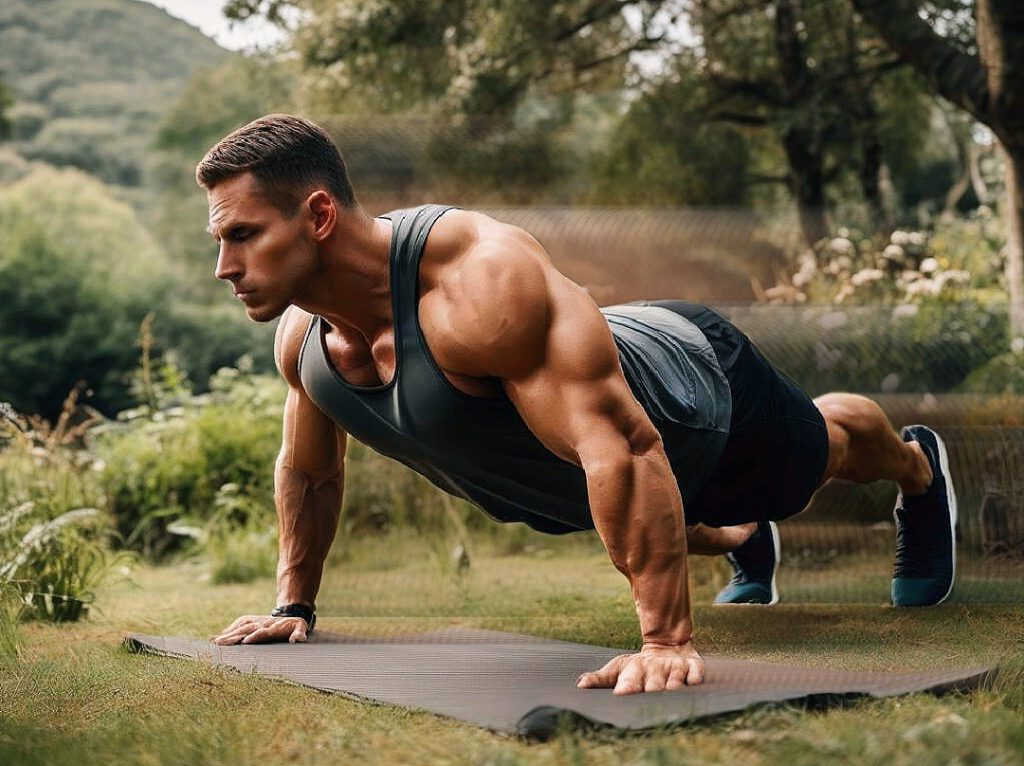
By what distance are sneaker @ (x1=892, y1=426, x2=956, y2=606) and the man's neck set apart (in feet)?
5.94

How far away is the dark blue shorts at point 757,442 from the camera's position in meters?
3.19

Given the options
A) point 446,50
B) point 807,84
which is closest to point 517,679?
point 446,50

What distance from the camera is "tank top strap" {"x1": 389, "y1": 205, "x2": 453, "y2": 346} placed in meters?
2.60

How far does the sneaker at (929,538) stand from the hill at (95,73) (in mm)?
30198

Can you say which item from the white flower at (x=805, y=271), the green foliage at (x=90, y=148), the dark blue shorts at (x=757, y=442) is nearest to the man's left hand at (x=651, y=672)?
the dark blue shorts at (x=757, y=442)

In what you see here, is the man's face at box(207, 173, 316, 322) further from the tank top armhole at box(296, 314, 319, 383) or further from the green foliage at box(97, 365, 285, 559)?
the green foliage at box(97, 365, 285, 559)

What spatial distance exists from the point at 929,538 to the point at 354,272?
1.96 m

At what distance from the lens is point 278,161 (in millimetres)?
2629

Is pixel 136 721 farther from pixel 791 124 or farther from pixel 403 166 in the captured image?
pixel 791 124

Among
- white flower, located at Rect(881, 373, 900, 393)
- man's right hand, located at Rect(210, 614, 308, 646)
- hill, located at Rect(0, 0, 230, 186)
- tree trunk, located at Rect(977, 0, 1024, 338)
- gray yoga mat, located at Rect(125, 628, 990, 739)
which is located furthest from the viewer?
hill, located at Rect(0, 0, 230, 186)

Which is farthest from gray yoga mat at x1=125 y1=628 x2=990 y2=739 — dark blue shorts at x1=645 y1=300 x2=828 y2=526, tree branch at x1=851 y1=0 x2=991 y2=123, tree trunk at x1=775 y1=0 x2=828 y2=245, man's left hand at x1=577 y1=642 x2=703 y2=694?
tree trunk at x1=775 y1=0 x2=828 y2=245

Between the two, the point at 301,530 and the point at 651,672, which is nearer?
the point at 651,672

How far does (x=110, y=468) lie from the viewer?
23.0 ft

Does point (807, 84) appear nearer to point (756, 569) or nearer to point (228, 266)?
point (756, 569)
